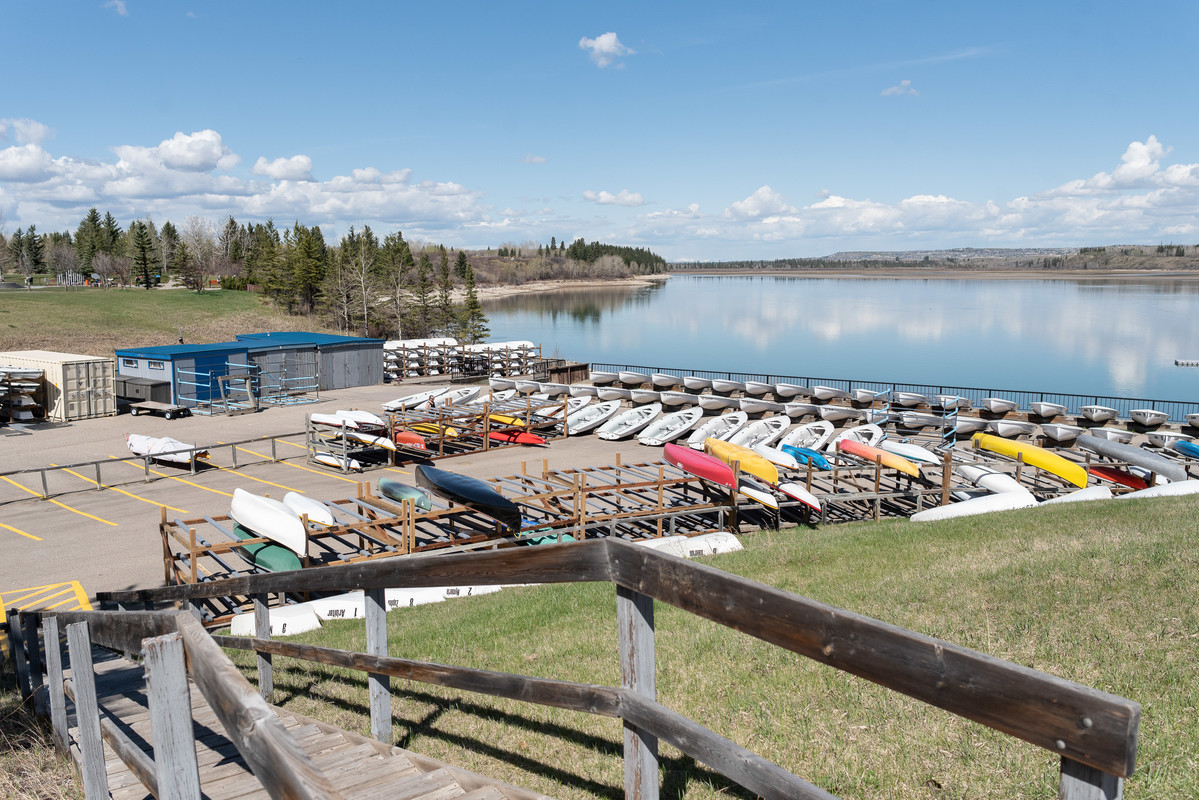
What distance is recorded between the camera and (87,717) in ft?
12.3

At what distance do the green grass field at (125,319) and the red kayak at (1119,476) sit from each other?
57.3m

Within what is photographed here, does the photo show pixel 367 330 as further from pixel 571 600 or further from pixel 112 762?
pixel 112 762

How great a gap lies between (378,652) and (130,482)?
2360cm

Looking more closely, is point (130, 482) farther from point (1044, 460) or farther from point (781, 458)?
point (1044, 460)

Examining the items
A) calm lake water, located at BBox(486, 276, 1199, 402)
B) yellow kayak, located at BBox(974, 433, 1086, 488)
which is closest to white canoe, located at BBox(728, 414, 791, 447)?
yellow kayak, located at BBox(974, 433, 1086, 488)

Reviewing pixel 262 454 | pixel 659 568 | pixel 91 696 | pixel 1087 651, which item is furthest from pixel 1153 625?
pixel 262 454

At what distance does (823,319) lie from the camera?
4882 inches

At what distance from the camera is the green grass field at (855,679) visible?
13.2 feet

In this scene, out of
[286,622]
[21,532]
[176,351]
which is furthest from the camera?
[176,351]

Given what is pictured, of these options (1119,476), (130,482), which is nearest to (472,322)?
(130,482)

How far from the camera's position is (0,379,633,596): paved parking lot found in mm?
16984

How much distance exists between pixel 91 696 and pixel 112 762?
61.4 inches

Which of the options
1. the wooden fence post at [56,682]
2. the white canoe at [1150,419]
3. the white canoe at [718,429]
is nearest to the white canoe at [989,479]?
the white canoe at [718,429]

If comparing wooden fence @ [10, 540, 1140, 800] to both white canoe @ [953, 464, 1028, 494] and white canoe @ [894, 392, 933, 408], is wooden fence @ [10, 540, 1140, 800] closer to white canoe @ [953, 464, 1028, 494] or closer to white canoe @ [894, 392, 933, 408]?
white canoe @ [953, 464, 1028, 494]
